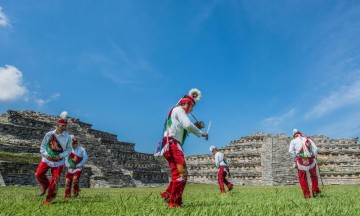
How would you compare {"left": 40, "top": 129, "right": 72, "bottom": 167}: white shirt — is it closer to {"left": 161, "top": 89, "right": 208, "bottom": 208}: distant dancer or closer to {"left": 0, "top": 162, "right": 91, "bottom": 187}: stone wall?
{"left": 161, "top": 89, "right": 208, "bottom": 208}: distant dancer

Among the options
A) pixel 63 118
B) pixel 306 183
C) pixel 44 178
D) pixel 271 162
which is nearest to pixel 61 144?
pixel 63 118

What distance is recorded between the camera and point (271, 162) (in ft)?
93.7

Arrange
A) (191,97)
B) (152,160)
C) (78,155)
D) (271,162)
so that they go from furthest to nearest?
(152,160) < (271,162) < (78,155) < (191,97)

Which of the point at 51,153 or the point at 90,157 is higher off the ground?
the point at 90,157

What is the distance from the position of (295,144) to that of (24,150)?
17.4 metres

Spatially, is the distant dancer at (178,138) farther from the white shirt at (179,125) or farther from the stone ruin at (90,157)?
the stone ruin at (90,157)

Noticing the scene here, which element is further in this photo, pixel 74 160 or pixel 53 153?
pixel 74 160

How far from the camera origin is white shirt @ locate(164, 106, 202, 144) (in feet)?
21.0

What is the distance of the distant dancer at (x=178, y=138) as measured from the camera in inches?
242

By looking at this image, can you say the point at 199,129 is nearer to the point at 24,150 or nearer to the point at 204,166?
the point at 24,150

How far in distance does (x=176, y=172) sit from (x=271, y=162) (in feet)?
77.3

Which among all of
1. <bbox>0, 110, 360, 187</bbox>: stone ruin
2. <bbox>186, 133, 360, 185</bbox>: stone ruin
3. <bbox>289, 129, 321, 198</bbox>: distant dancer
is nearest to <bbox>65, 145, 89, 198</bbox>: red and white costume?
<bbox>289, 129, 321, 198</bbox>: distant dancer

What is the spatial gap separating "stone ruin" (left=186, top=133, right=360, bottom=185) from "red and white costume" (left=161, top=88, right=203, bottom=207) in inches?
788

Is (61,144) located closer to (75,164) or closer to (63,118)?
(63,118)
